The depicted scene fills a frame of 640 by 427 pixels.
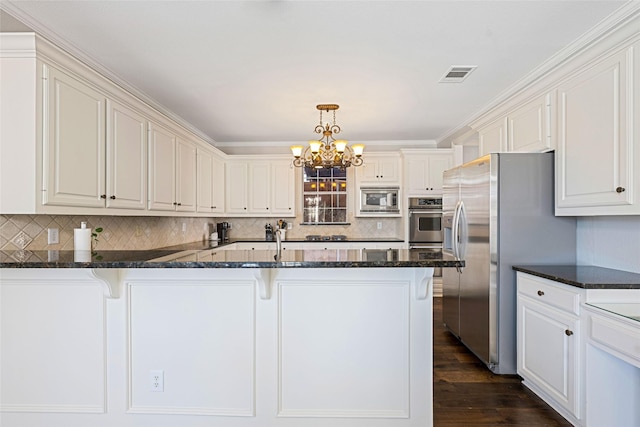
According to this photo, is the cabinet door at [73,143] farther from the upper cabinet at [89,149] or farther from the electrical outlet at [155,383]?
the electrical outlet at [155,383]

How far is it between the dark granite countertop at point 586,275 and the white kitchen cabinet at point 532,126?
0.96 metres

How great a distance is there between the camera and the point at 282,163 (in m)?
5.74

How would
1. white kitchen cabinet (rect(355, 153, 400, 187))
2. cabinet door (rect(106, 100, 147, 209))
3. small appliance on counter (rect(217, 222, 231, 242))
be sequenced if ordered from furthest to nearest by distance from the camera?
small appliance on counter (rect(217, 222, 231, 242)) → white kitchen cabinet (rect(355, 153, 400, 187)) → cabinet door (rect(106, 100, 147, 209))

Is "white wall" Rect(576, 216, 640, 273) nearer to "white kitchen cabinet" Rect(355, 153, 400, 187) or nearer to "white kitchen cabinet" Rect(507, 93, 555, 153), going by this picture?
"white kitchen cabinet" Rect(507, 93, 555, 153)

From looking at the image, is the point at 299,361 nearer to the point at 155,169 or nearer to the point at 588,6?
the point at 155,169

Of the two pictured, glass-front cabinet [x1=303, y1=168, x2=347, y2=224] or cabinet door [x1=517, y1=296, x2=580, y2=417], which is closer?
cabinet door [x1=517, y1=296, x2=580, y2=417]

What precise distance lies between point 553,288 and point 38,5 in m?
3.61

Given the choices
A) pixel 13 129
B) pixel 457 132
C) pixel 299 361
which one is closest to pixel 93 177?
pixel 13 129

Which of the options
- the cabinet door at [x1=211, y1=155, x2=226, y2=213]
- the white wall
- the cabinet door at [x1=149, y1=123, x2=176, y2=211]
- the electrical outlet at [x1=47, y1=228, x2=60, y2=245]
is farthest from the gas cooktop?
the electrical outlet at [x1=47, y1=228, x2=60, y2=245]

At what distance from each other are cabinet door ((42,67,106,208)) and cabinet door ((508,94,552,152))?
3378mm

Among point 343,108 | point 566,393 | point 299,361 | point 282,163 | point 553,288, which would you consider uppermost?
point 343,108

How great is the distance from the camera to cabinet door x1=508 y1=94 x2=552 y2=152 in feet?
Answer: 9.57

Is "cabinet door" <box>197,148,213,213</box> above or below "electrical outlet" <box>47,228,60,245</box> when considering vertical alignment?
above

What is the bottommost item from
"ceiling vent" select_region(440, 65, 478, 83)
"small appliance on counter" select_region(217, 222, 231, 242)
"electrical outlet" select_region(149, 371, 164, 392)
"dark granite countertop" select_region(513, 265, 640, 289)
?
"electrical outlet" select_region(149, 371, 164, 392)
